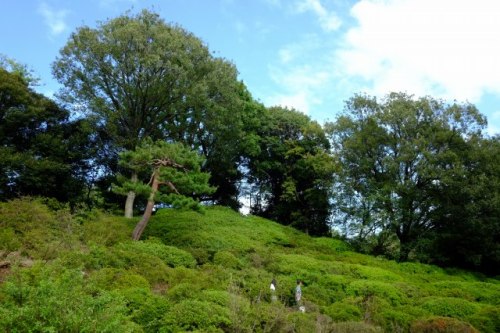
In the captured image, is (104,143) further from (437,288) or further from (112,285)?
(437,288)

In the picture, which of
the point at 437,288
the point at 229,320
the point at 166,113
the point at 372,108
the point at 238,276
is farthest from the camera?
the point at 372,108

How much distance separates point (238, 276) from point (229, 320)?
4.73 metres

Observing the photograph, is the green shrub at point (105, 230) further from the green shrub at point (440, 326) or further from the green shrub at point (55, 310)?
the green shrub at point (440, 326)

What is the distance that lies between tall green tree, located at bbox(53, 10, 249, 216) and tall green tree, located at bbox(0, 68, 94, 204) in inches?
49.0

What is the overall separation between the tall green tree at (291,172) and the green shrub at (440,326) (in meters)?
15.9

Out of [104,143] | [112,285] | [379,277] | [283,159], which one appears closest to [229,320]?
[112,285]

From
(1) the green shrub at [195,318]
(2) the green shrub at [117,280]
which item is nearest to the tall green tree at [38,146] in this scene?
(2) the green shrub at [117,280]

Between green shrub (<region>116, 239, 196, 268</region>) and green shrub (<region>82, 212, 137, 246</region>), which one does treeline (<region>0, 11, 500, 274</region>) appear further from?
green shrub (<region>116, 239, 196, 268</region>)

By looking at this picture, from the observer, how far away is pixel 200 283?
491 inches

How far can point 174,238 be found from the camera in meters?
18.7

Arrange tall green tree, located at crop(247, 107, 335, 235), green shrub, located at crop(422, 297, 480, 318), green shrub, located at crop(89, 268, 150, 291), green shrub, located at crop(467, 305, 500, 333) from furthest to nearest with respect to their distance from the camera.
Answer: tall green tree, located at crop(247, 107, 335, 235) < green shrub, located at crop(422, 297, 480, 318) < green shrub, located at crop(467, 305, 500, 333) < green shrub, located at crop(89, 268, 150, 291)

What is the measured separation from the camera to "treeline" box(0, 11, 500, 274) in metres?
21.7

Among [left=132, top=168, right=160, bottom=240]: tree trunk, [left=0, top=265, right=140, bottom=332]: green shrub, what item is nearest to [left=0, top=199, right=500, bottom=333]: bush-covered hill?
[left=0, top=265, right=140, bottom=332]: green shrub

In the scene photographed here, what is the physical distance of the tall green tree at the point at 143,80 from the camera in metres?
22.1
